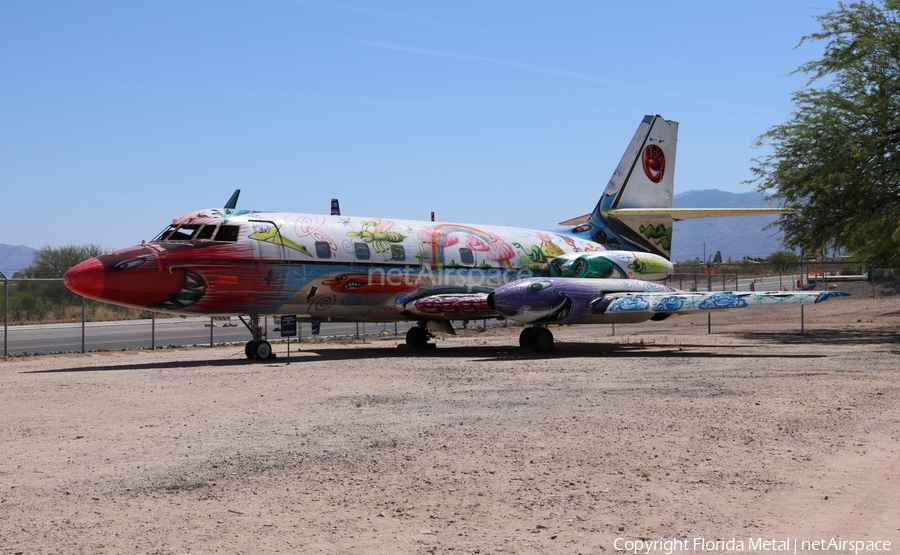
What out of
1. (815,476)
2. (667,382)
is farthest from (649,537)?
(667,382)

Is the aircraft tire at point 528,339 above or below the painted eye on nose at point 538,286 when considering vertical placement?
below

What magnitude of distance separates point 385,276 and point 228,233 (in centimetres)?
394

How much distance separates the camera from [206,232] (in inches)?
786

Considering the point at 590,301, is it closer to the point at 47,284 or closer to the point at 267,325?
the point at 267,325

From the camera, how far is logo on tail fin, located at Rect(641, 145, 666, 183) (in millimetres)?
27484

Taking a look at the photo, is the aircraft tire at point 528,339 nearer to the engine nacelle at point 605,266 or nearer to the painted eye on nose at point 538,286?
the engine nacelle at point 605,266

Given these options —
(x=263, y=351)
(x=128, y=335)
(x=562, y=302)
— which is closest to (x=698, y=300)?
(x=562, y=302)

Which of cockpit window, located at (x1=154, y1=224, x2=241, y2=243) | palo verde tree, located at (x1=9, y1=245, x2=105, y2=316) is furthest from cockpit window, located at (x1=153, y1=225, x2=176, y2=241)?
palo verde tree, located at (x1=9, y1=245, x2=105, y2=316)

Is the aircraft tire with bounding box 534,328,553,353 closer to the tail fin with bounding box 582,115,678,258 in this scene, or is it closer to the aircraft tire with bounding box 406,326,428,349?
the aircraft tire with bounding box 406,326,428,349

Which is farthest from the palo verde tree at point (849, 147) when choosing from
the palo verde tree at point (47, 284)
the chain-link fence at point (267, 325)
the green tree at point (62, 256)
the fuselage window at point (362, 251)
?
the green tree at point (62, 256)

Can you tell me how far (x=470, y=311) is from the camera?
73.8ft

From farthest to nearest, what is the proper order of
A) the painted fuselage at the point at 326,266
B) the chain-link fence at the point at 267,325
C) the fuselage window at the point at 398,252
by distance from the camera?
the chain-link fence at the point at 267,325
the fuselage window at the point at 398,252
the painted fuselage at the point at 326,266

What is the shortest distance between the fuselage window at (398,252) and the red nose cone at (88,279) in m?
6.74

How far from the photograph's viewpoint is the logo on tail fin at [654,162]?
2748 cm
